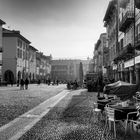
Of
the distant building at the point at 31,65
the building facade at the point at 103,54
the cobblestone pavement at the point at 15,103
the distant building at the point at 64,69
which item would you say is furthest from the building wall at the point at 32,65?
the cobblestone pavement at the point at 15,103

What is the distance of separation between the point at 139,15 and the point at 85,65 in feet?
421

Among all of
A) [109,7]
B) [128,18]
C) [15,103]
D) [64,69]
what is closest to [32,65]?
[109,7]

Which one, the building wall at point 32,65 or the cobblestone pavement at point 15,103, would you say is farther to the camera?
the building wall at point 32,65

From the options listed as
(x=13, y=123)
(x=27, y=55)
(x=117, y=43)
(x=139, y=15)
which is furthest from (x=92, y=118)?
(x=27, y=55)

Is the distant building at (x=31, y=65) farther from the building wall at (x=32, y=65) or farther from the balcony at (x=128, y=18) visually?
the balcony at (x=128, y=18)

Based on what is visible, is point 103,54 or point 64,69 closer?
point 103,54

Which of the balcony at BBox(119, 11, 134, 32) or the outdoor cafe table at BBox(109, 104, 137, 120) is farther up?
the balcony at BBox(119, 11, 134, 32)

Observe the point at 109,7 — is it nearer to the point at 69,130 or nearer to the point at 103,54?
the point at 103,54

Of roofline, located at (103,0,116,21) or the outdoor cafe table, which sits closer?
the outdoor cafe table

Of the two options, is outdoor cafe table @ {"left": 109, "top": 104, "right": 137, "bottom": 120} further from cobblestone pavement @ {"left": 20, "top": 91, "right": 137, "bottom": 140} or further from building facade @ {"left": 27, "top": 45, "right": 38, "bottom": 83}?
building facade @ {"left": 27, "top": 45, "right": 38, "bottom": 83}

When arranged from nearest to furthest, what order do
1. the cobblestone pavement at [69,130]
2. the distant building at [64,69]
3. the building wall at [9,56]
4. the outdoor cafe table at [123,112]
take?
the cobblestone pavement at [69,130], the outdoor cafe table at [123,112], the building wall at [9,56], the distant building at [64,69]

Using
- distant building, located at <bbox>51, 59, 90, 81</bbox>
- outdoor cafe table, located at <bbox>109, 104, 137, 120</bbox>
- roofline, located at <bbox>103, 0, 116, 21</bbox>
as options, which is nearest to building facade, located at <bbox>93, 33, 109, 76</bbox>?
roofline, located at <bbox>103, 0, 116, 21</bbox>

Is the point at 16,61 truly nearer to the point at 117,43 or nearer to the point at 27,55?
the point at 27,55

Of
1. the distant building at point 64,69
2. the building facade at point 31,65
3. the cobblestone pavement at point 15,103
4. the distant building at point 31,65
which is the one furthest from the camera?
the distant building at point 64,69
